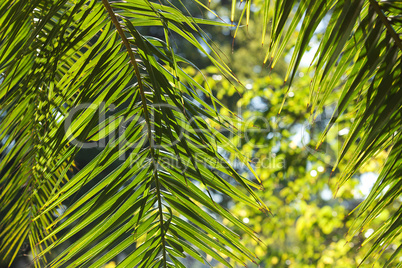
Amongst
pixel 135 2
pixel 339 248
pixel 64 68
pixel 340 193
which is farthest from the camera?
pixel 340 193

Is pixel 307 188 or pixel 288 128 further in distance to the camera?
pixel 307 188

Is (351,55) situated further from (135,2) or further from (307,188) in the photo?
(307,188)

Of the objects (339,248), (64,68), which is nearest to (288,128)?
(339,248)

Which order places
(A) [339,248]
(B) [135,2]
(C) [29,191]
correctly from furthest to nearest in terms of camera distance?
(A) [339,248] → (C) [29,191] → (B) [135,2]

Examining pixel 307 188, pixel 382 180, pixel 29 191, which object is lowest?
pixel 382 180

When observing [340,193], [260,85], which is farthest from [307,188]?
[260,85]

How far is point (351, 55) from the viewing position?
0.57m

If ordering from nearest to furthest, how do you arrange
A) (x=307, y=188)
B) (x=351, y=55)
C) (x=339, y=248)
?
1. (x=351, y=55)
2. (x=339, y=248)
3. (x=307, y=188)

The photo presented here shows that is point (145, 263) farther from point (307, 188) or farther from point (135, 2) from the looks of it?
point (307, 188)

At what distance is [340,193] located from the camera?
291 centimetres

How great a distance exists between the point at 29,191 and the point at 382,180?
946 millimetres

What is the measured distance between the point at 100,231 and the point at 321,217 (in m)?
2.61

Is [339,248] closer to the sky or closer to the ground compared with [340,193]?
closer to the ground

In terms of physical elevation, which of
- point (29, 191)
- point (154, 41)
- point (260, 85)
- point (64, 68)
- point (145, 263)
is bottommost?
point (145, 263)
